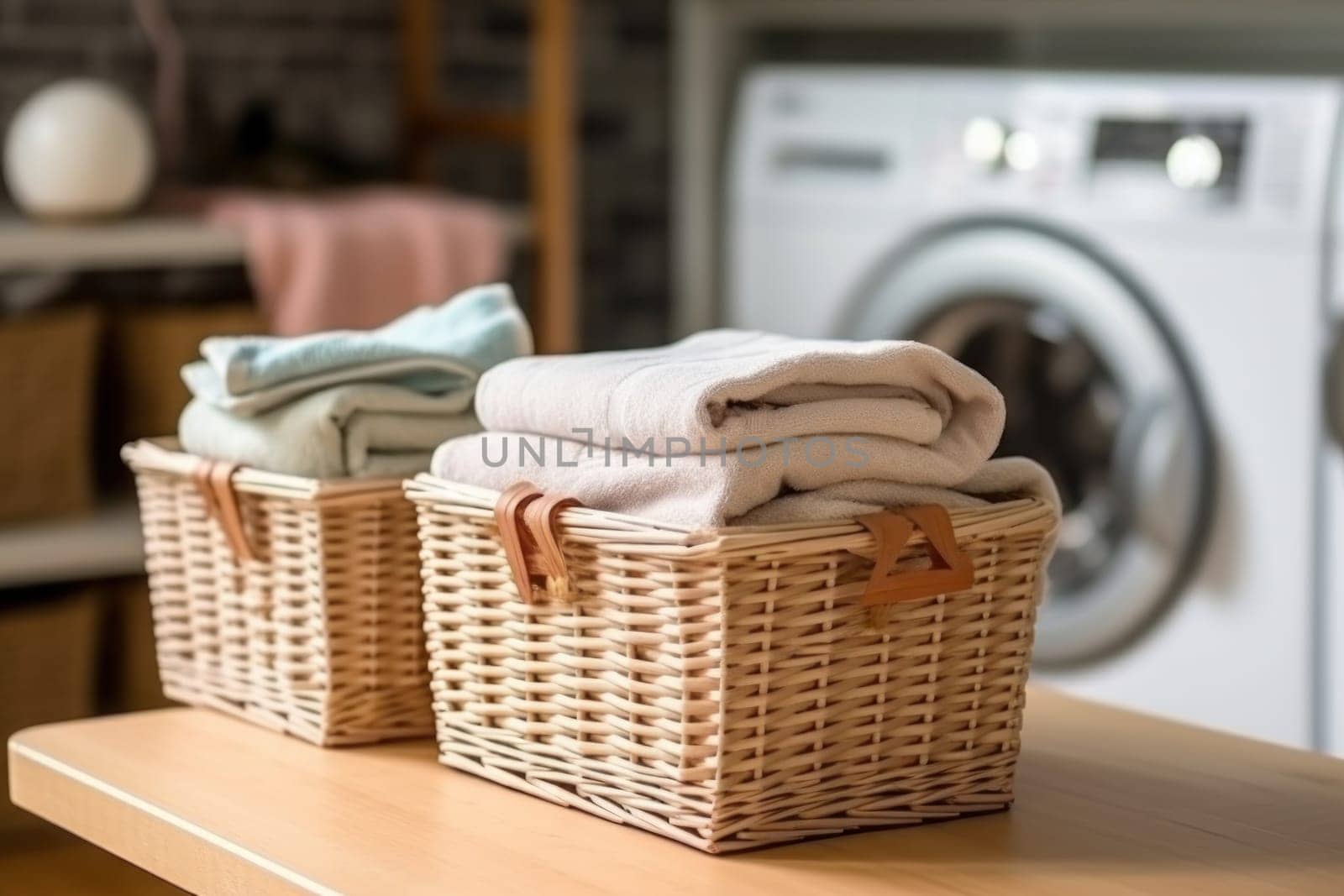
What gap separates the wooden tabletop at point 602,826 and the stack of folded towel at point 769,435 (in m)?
0.16

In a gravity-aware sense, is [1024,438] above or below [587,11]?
below

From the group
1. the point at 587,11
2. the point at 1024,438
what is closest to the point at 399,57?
the point at 587,11

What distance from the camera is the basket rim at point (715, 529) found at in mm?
783

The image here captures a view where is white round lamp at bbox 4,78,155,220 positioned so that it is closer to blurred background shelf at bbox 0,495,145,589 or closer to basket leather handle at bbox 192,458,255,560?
blurred background shelf at bbox 0,495,145,589

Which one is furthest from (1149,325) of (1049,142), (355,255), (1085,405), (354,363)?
(354,363)

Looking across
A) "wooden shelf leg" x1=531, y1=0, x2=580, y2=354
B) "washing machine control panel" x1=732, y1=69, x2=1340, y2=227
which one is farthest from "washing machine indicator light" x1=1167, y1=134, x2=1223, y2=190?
"wooden shelf leg" x1=531, y1=0, x2=580, y2=354

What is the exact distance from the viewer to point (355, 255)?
217cm

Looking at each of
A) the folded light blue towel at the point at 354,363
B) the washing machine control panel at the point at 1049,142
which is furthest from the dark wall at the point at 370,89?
the folded light blue towel at the point at 354,363

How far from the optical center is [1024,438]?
7.49 ft

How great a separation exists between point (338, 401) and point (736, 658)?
1.07ft

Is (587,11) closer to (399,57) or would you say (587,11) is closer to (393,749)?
(399,57)

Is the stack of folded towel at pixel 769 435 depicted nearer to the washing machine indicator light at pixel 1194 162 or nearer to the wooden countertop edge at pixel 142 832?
the wooden countertop edge at pixel 142 832

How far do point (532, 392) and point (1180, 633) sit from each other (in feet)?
4.60

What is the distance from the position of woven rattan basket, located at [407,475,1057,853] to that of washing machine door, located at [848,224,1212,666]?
126 cm
